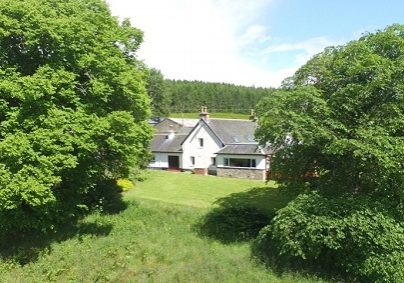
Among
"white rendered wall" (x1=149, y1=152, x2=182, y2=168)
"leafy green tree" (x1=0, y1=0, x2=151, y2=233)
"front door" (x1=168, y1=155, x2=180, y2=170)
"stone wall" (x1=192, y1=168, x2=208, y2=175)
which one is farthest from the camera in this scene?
"white rendered wall" (x1=149, y1=152, x2=182, y2=168)

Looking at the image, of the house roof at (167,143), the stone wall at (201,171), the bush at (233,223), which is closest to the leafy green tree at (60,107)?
the bush at (233,223)

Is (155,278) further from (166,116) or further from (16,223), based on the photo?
(166,116)

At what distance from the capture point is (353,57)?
24.0m

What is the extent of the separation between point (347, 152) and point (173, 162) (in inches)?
1417

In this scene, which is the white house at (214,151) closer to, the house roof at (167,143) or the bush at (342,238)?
the house roof at (167,143)

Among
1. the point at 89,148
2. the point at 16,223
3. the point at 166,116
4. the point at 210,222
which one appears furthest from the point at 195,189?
the point at 166,116

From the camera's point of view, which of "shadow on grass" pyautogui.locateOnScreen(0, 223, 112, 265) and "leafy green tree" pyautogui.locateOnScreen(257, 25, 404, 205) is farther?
"shadow on grass" pyautogui.locateOnScreen(0, 223, 112, 265)

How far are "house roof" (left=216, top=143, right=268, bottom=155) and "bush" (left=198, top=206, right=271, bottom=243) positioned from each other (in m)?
14.7

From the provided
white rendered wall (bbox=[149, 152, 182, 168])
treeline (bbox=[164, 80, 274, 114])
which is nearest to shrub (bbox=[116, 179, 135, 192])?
white rendered wall (bbox=[149, 152, 182, 168])

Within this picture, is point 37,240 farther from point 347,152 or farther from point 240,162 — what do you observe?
point 240,162

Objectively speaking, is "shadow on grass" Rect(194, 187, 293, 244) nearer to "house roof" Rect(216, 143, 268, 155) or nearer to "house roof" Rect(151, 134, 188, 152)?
"house roof" Rect(216, 143, 268, 155)

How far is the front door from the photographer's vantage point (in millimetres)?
55769

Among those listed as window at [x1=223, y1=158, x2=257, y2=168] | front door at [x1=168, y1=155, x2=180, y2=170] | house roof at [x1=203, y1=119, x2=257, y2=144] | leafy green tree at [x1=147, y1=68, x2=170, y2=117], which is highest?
leafy green tree at [x1=147, y1=68, x2=170, y2=117]

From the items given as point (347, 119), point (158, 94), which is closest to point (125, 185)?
point (347, 119)
